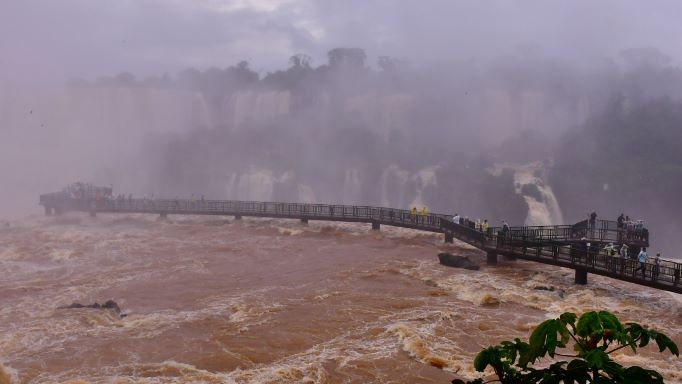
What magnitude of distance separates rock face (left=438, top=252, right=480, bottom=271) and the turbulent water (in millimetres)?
567

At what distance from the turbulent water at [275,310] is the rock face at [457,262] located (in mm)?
567

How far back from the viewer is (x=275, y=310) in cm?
1584

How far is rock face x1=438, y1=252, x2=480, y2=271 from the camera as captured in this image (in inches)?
846

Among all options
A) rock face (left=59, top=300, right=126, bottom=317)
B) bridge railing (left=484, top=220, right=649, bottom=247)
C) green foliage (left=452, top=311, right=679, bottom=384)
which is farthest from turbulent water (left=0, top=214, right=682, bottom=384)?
green foliage (left=452, top=311, right=679, bottom=384)

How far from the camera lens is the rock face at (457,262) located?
21.5 m

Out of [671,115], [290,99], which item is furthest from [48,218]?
[671,115]

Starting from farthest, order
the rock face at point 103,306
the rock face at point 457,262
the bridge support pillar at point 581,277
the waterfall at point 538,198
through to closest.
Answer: the waterfall at point 538,198
the rock face at point 457,262
the bridge support pillar at point 581,277
the rock face at point 103,306

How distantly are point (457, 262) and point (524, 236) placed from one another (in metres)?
3.18

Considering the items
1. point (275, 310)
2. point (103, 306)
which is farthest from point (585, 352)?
point (103, 306)

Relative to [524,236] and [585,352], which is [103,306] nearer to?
[585,352]

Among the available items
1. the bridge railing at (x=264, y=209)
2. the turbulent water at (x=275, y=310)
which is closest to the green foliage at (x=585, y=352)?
the turbulent water at (x=275, y=310)

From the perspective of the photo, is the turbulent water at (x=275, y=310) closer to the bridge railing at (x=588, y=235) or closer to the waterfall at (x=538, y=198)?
the bridge railing at (x=588, y=235)

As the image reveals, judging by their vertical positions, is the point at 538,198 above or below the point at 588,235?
above

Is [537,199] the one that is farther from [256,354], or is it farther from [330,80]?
[330,80]
